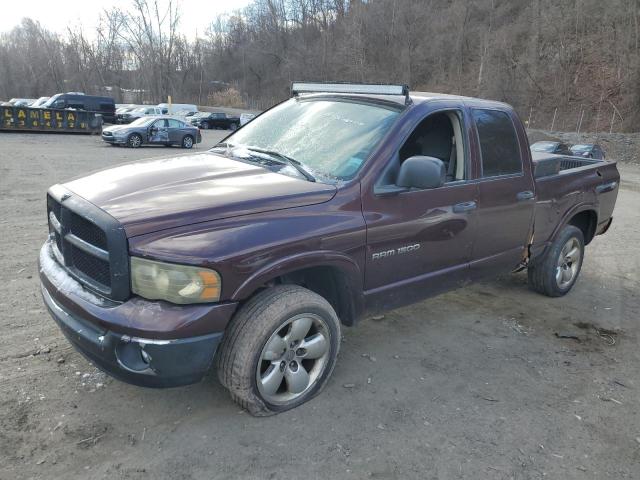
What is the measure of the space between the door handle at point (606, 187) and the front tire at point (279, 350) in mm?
3765

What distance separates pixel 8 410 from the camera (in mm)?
2980

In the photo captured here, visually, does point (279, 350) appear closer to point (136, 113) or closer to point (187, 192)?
point (187, 192)

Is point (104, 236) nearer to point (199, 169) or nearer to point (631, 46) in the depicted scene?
point (199, 169)

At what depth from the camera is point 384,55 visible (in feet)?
205

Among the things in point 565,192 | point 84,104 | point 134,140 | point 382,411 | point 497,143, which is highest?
point 84,104

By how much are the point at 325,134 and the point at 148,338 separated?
187 centimetres

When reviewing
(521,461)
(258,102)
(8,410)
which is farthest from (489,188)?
(258,102)

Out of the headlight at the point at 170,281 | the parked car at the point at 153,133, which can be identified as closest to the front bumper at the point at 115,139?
the parked car at the point at 153,133

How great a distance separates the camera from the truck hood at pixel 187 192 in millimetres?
2645

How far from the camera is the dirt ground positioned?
270cm

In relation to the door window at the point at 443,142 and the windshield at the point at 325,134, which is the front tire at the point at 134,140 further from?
the door window at the point at 443,142

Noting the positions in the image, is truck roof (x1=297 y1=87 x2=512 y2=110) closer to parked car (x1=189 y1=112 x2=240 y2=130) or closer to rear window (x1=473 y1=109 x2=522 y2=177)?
rear window (x1=473 y1=109 x2=522 y2=177)

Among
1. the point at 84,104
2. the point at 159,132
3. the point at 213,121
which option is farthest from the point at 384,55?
the point at 159,132

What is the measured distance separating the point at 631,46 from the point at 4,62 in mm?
83276
